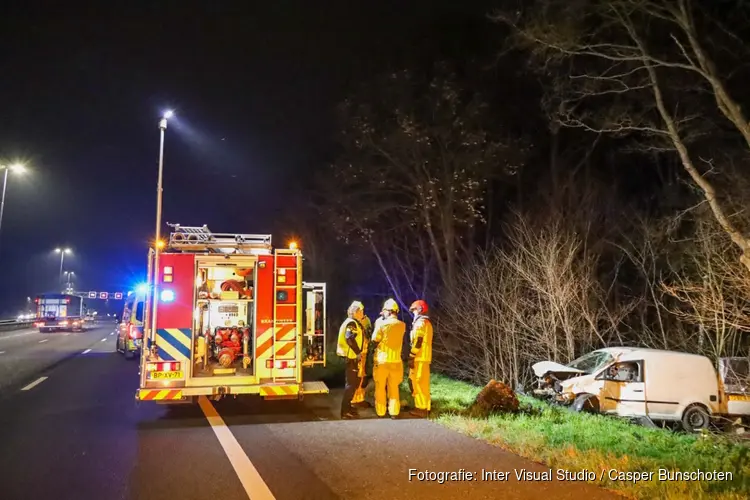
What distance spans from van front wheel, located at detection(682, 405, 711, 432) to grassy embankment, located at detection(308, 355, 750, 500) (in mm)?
3238

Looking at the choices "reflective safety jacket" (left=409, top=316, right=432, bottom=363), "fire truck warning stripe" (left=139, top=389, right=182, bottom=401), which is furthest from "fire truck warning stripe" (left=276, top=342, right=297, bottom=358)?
"reflective safety jacket" (left=409, top=316, right=432, bottom=363)

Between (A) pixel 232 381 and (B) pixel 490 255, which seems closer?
(A) pixel 232 381

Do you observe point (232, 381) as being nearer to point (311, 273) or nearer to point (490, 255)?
point (490, 255)

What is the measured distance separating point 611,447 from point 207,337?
23.7 ft

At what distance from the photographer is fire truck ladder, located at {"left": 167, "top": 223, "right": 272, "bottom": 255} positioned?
10195 mm

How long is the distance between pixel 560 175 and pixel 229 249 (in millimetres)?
18343

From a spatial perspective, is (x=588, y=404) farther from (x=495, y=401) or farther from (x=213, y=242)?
(x=213, y=242)

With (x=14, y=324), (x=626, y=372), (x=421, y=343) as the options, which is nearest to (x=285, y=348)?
(x=421, y=343)

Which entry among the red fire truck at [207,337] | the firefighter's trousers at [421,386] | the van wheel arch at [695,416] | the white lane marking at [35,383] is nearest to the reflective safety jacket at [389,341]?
the firefighter's trousers at [421,386]

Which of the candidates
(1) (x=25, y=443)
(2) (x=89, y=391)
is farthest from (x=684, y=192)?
(1) (x=25, y=443)

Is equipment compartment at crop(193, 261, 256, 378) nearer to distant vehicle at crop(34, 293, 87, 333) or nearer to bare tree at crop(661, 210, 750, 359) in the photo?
bare tree at crop(661, 210, 750, 359)

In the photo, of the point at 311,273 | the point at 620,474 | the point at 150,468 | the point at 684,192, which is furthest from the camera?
the point at 311,273

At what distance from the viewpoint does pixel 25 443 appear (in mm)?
8094

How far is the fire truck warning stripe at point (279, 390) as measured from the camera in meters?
9.81
